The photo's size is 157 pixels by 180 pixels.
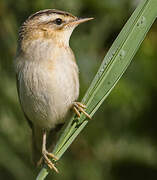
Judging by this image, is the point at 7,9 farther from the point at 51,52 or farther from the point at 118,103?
the point at 118,103

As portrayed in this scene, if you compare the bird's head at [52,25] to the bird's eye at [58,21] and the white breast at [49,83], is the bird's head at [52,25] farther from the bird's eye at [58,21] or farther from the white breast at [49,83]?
the white breast at [49,83]

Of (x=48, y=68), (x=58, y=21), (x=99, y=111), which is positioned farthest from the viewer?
(x=99, y=111)

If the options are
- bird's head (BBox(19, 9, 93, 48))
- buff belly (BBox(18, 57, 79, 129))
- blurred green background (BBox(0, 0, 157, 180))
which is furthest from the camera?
blurred green background (BBox(0, 0, 157, 180))

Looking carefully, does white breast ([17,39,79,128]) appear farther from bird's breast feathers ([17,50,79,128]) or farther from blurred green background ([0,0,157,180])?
blurred green background ([0,0,157,180])

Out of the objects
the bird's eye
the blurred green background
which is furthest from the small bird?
the blurred green background

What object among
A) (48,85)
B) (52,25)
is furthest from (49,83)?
(52,25)

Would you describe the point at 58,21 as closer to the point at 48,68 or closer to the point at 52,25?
the point at 52,25

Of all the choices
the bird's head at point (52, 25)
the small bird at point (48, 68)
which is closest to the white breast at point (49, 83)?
the small bird at point (48, 68)
